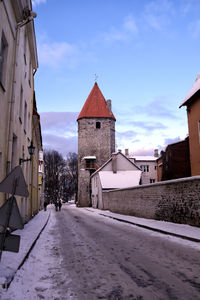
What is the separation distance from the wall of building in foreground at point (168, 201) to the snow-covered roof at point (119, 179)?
13.5 m

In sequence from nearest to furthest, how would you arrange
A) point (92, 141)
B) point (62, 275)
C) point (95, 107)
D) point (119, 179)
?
1. point (62, 275)
2. point (119, 179)
3. point (92, 141)
4. point (95, 107)

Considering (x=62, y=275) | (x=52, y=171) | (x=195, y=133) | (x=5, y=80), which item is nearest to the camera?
(x=62, y=275)

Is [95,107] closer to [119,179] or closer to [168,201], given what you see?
[119,179]

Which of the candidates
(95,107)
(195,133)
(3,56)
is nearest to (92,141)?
(95,107)

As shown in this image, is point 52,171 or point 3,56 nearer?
point 3,56

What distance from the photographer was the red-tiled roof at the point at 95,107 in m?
52.3

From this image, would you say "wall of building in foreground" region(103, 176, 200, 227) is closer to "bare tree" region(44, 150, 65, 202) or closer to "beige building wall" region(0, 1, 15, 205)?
"beige building wall" region(0, 1, 15, 205)

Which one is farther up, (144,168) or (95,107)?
(95,107)

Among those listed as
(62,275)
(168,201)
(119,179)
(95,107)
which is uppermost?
(95,107)

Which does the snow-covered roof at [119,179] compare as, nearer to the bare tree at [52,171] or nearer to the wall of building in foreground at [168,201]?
the wall of building in foreground at [168,201]

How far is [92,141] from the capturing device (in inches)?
1993

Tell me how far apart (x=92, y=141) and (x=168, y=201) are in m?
36.7

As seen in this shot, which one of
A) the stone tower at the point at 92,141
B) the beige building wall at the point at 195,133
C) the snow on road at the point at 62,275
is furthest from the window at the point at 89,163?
the snow on road at the point at 62,275

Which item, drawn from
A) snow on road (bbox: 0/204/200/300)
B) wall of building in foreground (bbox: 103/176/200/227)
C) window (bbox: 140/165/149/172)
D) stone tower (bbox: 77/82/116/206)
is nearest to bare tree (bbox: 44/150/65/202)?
stone tower (bbox: 77/82/116/206)
